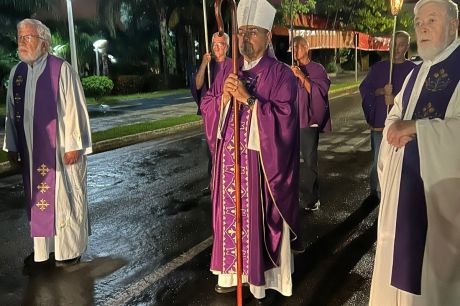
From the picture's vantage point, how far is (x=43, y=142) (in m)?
4.46

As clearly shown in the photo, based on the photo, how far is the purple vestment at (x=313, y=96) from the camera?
19.1 feet

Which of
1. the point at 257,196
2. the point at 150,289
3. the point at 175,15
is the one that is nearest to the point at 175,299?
the point at 150,289

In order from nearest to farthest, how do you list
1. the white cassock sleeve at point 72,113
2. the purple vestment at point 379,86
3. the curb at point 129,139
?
the white cassock sleeve at point 72,113 < the purple vestment at point 379,86 < the curb at point 129,139

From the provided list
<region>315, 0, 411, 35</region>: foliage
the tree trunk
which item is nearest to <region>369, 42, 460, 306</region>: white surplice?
the tree trunk

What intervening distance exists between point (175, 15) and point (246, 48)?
2223 centimetres

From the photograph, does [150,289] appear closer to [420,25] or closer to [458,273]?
[458,273]

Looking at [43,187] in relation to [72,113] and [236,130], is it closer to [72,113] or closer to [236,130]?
[72,113]

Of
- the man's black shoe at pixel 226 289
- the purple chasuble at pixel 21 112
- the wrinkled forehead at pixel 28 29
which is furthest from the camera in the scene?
the purple chasuble at pixel 21 112

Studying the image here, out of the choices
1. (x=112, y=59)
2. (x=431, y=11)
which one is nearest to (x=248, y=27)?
(x=431, y=11)

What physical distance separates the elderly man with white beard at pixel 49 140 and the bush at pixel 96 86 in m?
17.9

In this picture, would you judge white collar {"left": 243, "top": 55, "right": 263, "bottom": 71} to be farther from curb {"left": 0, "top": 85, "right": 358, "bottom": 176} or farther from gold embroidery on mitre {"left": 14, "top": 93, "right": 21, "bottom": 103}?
curb {"left": 0, "top": 85, "right": 358, "bottom": 176}

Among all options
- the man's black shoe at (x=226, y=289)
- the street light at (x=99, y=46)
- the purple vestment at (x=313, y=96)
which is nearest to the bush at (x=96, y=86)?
the street light at (x=99, y=46)

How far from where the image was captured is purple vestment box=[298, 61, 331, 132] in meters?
5.82

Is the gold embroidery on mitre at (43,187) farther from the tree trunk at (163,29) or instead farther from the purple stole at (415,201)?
the tree trunk at (163,29)
